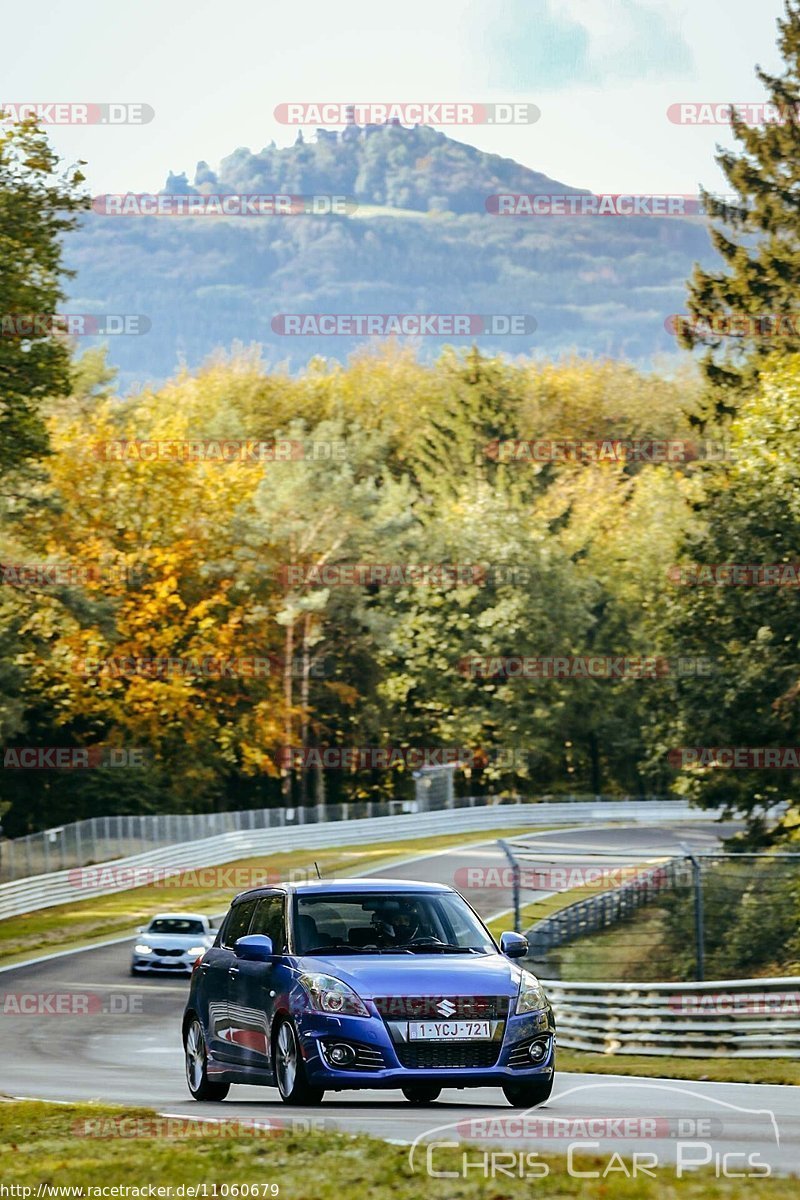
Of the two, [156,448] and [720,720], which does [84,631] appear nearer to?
[156,448]

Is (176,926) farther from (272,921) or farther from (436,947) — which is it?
(436,947)

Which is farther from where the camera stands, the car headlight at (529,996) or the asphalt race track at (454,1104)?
the car headlight at (529,996)

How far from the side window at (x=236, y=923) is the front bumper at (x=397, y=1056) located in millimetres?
2099

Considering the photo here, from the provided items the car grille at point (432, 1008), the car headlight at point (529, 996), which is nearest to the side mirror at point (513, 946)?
the car headlight at point (529, 996)

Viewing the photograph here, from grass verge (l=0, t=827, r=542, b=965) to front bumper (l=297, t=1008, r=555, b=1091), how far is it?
86.5ft

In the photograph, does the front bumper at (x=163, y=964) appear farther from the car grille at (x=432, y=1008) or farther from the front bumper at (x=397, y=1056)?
the car grille at (x=432, y=1008)

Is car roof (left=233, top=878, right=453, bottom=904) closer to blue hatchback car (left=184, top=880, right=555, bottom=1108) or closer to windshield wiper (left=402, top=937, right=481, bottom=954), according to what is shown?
blue hatchback car (left=184, top=880, right=555, bottom=1108)

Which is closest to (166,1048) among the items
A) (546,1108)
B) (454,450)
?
(546,1108)

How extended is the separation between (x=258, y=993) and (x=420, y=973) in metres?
1.47

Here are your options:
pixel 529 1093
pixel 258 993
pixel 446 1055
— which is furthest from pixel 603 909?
pixel 446 1055

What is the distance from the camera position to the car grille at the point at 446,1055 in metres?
12.2

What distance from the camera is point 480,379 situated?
91062 mm

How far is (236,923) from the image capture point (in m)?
14.7

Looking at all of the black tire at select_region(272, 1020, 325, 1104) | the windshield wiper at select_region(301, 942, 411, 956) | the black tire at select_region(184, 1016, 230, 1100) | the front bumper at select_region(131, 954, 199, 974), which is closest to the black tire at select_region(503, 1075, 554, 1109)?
the windshield wiper at select_region(301, 942, 411, 956)
